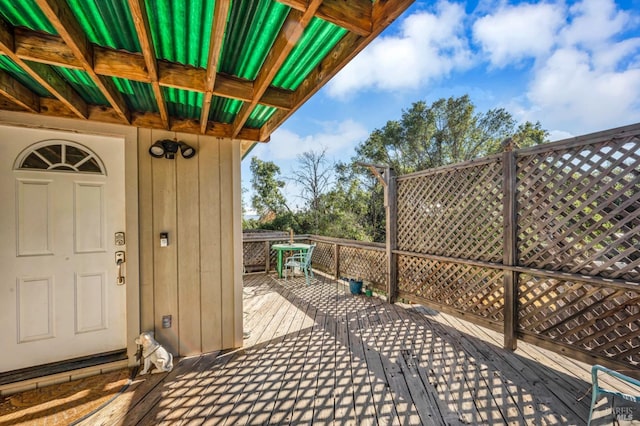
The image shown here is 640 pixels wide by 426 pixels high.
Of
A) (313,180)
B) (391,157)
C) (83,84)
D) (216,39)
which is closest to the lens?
(216,39)

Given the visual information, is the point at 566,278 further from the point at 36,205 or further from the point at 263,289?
the point at 36,205

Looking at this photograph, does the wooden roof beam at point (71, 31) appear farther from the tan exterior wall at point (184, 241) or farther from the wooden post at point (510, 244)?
the wooden post at point (510, 244)

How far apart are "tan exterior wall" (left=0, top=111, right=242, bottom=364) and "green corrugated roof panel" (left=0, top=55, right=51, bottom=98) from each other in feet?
0.78

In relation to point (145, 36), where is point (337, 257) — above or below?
below

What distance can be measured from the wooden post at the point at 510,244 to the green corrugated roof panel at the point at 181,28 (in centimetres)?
311

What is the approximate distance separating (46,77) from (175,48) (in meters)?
0.86

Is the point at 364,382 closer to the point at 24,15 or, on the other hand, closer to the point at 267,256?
the point at 24,15

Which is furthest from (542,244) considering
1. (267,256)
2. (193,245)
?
(267,256)

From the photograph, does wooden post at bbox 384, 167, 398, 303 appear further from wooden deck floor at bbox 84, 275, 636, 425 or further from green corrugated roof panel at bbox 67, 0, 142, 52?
green corrugated roof panel at bbox 67, 0, 142, 52

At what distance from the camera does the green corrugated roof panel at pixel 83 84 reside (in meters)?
1.63

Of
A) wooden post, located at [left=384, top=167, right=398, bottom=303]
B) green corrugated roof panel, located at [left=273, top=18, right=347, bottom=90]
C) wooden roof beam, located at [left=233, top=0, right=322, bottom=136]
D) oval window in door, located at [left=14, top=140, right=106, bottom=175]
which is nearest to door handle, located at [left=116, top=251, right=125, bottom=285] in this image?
oval window in door, located at [left=14, top=140, right=106, bottom=175]

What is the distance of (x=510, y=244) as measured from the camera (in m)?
2.73

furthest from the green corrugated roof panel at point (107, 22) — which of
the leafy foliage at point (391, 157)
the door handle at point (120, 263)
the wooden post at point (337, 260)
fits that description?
the leafy foliage at point (391, 157)

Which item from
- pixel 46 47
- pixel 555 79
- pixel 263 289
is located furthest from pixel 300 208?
pixel 555 79
